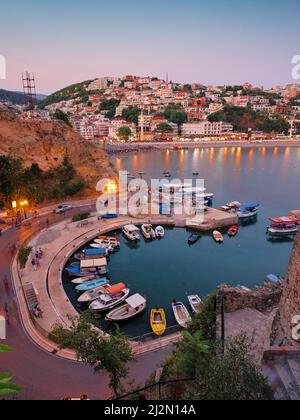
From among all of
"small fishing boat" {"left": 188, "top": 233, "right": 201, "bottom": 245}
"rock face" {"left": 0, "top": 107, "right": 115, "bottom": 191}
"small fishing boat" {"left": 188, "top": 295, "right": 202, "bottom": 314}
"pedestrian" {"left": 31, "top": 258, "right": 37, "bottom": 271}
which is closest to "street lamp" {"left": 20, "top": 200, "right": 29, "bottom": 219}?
"rock face" {"left": 0, "top": 107, "right": 115, "bottom": 191}

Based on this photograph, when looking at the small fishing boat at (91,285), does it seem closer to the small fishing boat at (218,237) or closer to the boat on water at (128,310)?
the boat on water at (128,310)

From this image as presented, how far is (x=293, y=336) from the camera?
5.41m

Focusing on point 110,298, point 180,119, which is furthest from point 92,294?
point 180,119

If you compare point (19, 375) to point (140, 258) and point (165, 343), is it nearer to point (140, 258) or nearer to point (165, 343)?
point (165, 343)

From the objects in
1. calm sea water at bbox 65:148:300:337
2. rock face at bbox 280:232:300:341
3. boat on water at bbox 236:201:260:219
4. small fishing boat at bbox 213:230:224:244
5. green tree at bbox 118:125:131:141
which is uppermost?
green tree at bbox 118:125:131:141

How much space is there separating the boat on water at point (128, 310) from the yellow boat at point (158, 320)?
629 mm

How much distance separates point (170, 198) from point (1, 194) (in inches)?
537

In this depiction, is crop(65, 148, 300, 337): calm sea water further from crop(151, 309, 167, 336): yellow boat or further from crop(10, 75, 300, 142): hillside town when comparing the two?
crop(10, 75, 300, 142): hillside town

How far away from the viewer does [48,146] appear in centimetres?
2761

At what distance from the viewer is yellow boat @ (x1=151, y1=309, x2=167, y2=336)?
36.9ft

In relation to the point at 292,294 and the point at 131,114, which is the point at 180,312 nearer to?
the point at 292,294

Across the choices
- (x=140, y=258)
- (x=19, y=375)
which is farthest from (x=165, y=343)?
(x=140, y=258)

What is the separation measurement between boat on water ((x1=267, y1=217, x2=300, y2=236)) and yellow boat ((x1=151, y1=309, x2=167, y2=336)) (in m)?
13.0

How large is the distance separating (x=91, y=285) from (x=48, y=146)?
1792 cm
